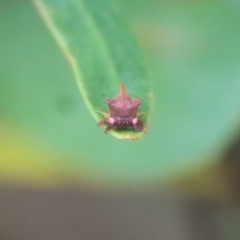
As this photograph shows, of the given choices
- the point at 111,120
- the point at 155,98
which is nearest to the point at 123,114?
the point at 111,120

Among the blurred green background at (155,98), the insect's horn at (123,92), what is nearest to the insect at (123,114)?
the insect's horn at (123,92)

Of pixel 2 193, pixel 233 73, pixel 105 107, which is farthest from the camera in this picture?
pixel 2 193

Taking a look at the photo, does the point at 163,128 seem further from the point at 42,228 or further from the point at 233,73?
the point at 42,228

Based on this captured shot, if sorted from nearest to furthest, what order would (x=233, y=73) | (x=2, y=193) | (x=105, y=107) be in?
1. (x=105, y=107)
2. (x=233, y=73)
3. (x=2, y=193)

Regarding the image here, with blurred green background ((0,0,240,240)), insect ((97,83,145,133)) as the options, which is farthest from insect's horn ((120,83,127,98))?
blurred green background ((0,0,240,240))

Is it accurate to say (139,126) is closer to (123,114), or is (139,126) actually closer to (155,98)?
(123,114)

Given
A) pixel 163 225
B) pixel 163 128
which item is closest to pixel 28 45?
pixel 163 128
